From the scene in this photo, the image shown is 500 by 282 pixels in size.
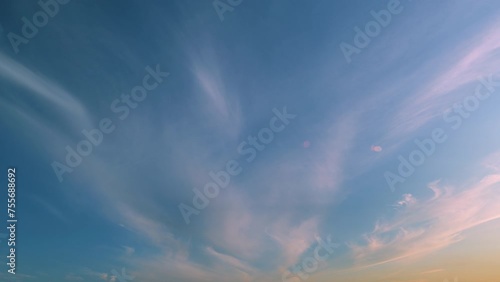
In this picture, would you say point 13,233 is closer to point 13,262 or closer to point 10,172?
point 13,262

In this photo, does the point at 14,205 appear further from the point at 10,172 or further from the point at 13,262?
the point at 13,262

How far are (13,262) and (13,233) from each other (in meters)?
3.06

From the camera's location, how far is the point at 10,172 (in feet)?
107

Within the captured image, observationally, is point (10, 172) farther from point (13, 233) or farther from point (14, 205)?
point (13, 233)

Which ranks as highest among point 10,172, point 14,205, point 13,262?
point 10,172

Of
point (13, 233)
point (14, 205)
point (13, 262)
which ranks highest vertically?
point (14, 205)

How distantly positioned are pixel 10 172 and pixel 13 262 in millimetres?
9770

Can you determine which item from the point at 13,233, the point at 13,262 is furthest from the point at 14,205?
the point at 13,262

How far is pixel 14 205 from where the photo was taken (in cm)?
3123

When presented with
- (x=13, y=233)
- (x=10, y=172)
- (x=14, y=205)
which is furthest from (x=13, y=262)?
(x=10, y=172)

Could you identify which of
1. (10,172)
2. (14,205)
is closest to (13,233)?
(14,205)

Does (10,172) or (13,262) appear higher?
(10,172)

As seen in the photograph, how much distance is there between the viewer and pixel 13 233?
102 ft
